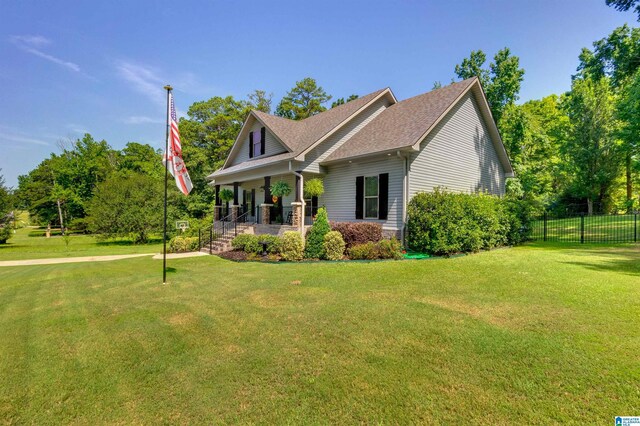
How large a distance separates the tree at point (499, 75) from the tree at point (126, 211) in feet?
87.0

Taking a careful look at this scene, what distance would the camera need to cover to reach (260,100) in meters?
36.9

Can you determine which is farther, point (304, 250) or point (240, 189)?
point (240, 189)

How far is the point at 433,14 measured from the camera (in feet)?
42.7

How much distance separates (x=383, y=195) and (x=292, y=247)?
4456 mm

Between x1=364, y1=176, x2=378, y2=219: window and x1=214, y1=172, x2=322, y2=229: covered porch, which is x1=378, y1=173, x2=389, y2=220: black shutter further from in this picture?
x1=214, y1=172, x2=322, y2=229: covered porch

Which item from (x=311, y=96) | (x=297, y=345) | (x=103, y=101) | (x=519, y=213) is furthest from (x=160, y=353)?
(x=311, y=96)

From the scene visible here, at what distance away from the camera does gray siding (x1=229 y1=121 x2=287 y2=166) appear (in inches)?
655

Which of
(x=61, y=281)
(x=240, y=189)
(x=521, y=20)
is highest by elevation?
(x=521, y=20)

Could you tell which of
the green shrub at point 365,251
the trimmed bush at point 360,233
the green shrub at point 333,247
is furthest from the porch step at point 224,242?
the green shrub at point 365,251

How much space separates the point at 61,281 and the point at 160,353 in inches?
274

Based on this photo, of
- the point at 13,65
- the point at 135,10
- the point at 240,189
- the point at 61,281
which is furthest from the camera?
the point at 240,189

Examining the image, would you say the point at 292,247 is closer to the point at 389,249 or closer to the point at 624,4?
the point at 389,249

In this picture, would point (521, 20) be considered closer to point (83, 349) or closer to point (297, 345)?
point (297, 345)

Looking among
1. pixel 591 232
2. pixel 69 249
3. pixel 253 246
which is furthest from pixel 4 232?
pixel 591 232
